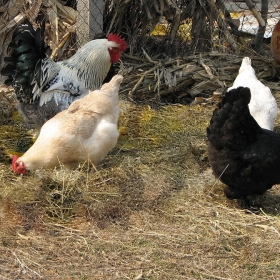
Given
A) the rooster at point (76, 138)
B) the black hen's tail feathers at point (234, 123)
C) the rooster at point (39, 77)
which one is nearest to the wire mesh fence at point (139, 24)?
the rooster at point (39, 77)

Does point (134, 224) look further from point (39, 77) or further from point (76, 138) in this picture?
point (39, 77)

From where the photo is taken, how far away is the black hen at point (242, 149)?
3916 mm

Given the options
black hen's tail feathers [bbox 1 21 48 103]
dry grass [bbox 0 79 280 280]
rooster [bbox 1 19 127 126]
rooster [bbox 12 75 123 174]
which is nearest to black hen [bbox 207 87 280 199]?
dry grass [bbox 0 79 280 280]

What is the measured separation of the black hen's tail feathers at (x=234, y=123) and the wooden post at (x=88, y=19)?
11.1 feet

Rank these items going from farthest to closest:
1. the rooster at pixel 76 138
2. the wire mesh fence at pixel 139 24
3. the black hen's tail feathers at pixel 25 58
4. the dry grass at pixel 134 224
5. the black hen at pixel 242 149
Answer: the wire mesh fence at pixel 139 24
the black hen's tail feathers at pixel 25 58
the rooster at pixel 76 138
the black hen at pixel 242 149
the dry grass at pixel 134 224

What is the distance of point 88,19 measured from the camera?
686cm

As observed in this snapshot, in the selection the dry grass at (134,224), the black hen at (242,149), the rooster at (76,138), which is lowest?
the dry grass at (134,224)

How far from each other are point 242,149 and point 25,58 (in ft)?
8.02

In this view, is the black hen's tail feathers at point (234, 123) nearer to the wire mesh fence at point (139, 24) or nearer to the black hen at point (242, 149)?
the black hen at point (242, 149)

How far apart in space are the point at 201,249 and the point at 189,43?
5.20 meters

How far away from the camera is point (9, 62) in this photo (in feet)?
16.9

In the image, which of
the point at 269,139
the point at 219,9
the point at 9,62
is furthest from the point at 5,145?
the point at 219,9

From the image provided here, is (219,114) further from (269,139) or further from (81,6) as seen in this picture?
(81,6)

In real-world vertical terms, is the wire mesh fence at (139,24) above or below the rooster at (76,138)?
above
